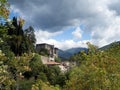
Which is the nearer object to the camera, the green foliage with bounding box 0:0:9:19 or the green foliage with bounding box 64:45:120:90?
the green foliage with bounding box 0:0:9:19

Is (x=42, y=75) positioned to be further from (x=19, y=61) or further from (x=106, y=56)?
(x=106, y=56)

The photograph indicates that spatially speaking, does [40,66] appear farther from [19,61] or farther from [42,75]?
[19,61]

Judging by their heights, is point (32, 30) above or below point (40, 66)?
above

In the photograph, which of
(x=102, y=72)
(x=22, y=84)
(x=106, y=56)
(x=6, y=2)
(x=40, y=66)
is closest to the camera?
(x=6, y=2)

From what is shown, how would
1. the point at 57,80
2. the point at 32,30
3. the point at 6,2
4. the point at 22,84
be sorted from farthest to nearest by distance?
the point at 32,30
the point at 57,80
the point at 22,84
the point at 6,2

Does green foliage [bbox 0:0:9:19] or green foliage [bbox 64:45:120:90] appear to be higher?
green foliage [bbox 0:0:9:19]

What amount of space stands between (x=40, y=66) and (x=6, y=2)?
68.2m

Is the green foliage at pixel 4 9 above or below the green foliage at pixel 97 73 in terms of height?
above

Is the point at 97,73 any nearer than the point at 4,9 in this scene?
No

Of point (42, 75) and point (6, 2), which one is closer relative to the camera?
point (6, 2)

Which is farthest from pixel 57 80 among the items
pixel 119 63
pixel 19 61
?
pixel 119 63

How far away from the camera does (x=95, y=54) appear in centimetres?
1727

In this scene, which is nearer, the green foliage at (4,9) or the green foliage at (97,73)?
the green foliage at (4,9)

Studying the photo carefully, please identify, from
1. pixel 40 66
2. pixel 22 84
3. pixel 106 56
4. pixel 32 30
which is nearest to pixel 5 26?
pixel 106 56
